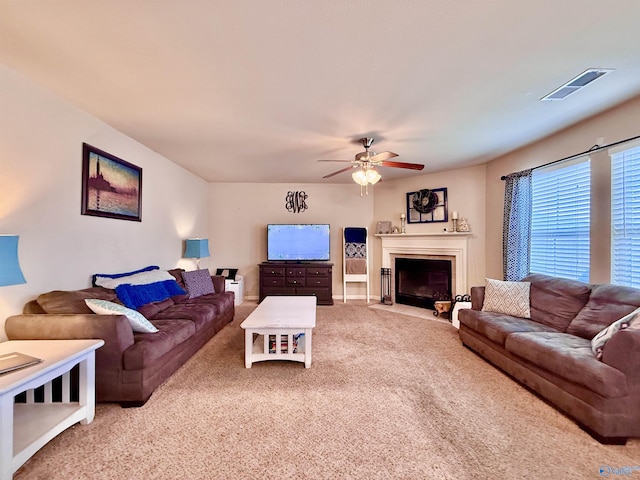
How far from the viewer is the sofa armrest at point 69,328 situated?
193 cm

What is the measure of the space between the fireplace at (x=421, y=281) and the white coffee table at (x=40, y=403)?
468 centimetres

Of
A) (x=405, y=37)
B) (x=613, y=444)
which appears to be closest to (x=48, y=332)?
(x=405, y=37)

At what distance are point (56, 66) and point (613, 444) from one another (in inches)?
172

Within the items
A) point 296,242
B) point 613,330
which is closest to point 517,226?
point 613,330

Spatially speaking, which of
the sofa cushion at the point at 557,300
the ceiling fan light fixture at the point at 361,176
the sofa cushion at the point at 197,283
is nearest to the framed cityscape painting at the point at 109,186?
the sofa cushion at the point at 197,283

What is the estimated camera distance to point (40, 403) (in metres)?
1.82

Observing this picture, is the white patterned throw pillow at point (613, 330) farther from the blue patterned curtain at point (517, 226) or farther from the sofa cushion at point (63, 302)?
the sofa cushion at point (63, 302)

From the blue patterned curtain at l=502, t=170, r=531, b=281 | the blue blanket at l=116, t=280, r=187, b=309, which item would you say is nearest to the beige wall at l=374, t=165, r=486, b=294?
the blue patterned curtain at l=502, t=170, r=531, b=281

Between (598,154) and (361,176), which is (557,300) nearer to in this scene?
(598,154)

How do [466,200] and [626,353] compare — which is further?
[466,200]

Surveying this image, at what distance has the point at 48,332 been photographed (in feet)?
6.33

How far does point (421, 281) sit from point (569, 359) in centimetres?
334

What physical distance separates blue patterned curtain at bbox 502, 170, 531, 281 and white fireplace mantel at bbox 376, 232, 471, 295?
0.79 m

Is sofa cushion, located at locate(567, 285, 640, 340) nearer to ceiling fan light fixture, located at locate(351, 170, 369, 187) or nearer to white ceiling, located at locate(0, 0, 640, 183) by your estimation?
white ceiling, located at locate(0, 0, 640, 183)
